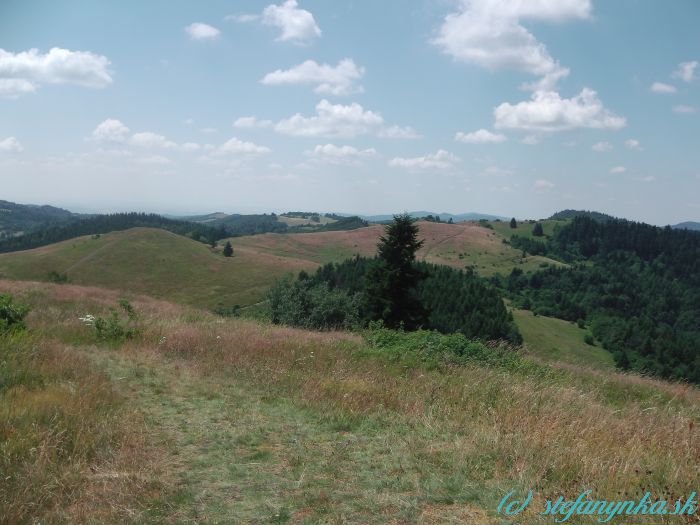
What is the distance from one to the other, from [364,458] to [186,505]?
1.95 meters

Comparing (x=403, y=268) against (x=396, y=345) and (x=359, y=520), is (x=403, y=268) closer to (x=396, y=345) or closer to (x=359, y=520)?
(x=396, y=345)

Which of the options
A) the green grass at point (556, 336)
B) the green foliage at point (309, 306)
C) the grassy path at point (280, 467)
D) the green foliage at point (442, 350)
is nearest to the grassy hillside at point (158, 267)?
the green grass at point (556, 336)

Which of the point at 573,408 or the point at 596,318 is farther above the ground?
the point at 573,408

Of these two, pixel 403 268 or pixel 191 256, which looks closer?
pixel 403 268

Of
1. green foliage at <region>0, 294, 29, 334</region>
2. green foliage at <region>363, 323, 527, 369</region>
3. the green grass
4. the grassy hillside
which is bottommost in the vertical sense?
the green grass

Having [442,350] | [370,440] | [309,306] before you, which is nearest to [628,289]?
[309,306]

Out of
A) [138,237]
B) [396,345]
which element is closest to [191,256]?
→ [138,237]

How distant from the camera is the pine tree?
2906cm

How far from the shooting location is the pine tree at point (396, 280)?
2906 cm

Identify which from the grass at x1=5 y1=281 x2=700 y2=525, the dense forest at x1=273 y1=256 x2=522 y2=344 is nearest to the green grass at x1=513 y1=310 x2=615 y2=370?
the dense forest at x1=273 y1=256 x2=522 y2=344

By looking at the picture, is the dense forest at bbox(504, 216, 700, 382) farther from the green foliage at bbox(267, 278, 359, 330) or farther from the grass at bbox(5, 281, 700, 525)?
the grass at bbox(5, 281, 700, 525)

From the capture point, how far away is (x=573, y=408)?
642cm

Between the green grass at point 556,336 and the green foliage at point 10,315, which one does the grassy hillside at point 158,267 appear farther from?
the green foliage at point 10,315

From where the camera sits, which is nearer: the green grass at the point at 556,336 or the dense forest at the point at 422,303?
the dense forest at the point at 422,303
